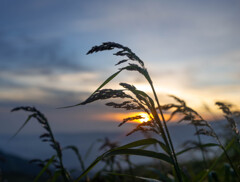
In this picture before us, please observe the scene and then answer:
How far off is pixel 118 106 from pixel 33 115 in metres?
0.95

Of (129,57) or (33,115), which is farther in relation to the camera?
(33,115)

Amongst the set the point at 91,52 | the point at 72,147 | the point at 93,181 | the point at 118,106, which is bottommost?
the point at 93,181

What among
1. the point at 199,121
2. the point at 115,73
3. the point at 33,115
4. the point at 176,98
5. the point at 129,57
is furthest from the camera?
the point at 176,98

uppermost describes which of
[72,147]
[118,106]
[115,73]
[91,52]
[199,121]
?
[91,52]

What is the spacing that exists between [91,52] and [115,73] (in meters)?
0.22

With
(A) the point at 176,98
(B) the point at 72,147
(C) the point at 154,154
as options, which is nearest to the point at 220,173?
(A) the point at 176,98

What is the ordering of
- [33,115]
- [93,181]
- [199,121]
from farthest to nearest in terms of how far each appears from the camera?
1. [93,181]
2. [33,115]
3. [199,121]

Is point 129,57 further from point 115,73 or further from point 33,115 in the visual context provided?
point 33,115

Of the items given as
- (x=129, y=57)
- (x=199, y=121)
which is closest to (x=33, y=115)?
(x=129, y=57)

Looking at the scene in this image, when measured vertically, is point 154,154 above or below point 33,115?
below

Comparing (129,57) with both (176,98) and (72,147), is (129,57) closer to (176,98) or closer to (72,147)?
(176,98)

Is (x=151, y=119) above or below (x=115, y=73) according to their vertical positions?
below

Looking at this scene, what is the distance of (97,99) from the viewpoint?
4.77 ft

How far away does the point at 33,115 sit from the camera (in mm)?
2221
